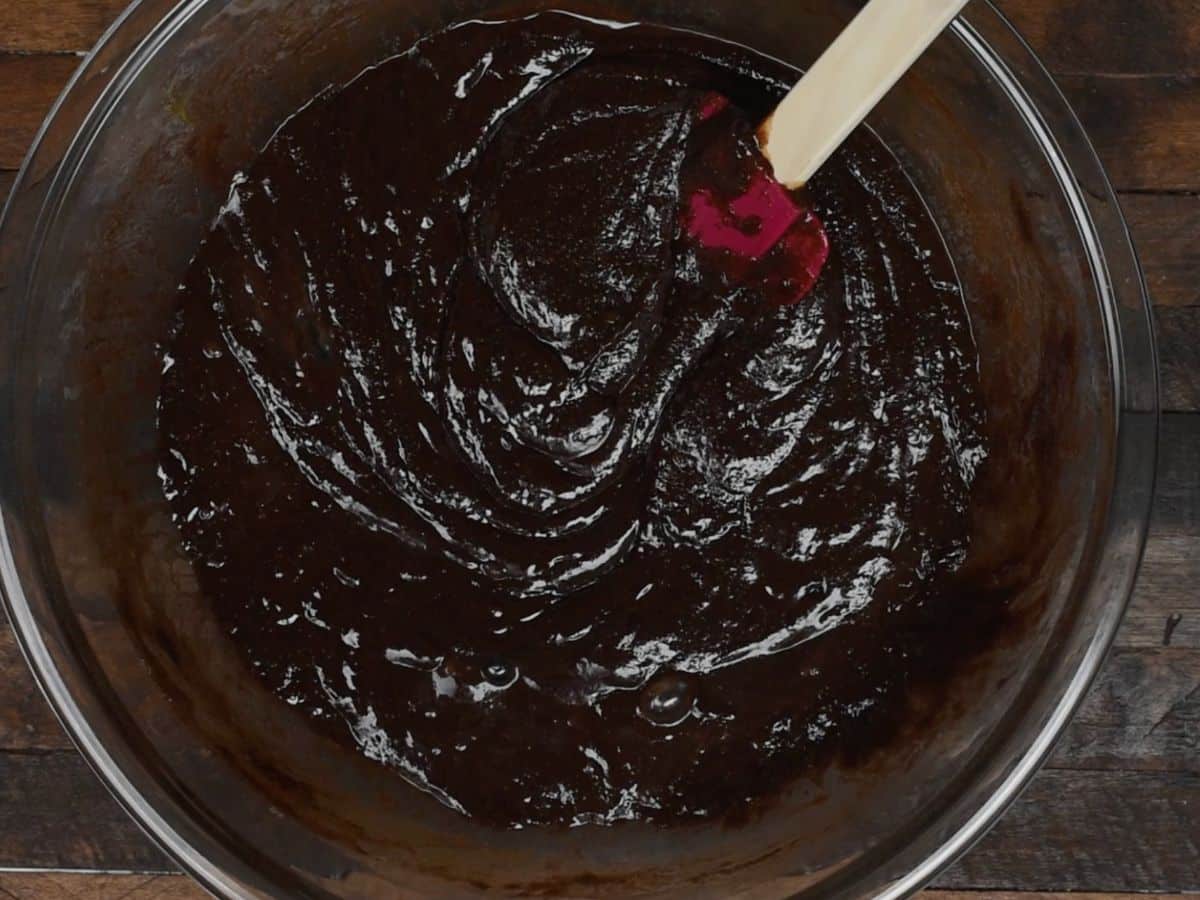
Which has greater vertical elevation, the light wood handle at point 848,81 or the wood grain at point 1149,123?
the wood grain at point 1149,123

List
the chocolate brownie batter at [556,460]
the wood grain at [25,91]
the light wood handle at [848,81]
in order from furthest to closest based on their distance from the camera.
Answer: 1. the wood grain at [25,91]
2. the chocolate brownie batter at [556,460]
3. the light wood handle at [848,81]

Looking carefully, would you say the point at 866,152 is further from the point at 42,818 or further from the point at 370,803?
the point at 42,818

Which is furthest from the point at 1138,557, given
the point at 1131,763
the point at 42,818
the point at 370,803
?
the point at 42,818

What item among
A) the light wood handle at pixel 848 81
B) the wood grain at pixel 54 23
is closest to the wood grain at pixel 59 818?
the wood grain at pixel 54 23

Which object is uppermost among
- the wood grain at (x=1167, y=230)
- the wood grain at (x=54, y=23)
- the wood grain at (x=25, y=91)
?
the wood grain at (x=54, y=23)

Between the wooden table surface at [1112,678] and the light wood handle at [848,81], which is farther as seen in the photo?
the wooden table surface at [1112,678]

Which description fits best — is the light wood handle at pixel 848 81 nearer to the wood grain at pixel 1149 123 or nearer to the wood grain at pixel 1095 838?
the wood grain at pixel 1149 123

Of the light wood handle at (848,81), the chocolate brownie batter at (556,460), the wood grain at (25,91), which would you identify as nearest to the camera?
the light wood handle at (848,81)
